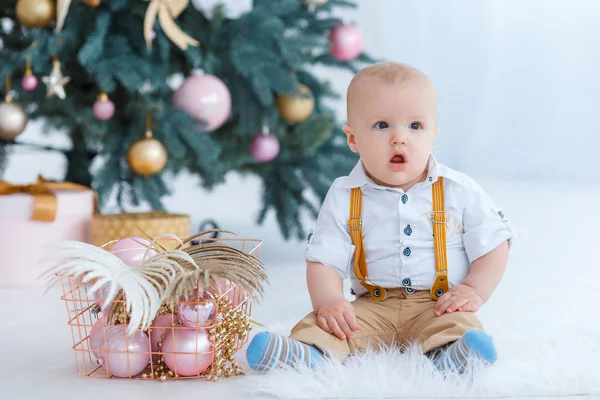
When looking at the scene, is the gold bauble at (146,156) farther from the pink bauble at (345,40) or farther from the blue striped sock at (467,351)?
the blue striped sock at (467,351)

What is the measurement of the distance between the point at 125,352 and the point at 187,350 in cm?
9

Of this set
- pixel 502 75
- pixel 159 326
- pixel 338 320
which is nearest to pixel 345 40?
pixel 338 320

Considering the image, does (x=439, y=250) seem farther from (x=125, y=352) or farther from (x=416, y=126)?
(x=125, y=352)

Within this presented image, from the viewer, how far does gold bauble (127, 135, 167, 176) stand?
6.50 ft

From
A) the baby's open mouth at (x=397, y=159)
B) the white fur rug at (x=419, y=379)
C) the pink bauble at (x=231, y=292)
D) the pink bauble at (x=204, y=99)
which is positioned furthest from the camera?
the pink bauble at (x=204, y=99)

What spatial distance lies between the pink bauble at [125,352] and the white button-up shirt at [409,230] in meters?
0.32

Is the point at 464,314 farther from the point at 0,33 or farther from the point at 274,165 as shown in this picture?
the point at 0,33

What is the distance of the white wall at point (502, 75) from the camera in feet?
15.1

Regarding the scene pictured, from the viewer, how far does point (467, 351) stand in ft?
3.61

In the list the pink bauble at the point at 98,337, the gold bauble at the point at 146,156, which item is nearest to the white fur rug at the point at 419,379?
the pink bauble at the point at 98,337

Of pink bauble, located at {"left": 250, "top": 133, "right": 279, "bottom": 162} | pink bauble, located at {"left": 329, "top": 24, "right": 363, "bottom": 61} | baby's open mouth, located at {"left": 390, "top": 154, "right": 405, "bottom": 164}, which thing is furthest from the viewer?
pink bauble, located at {"left": 329, "top": 24, "right": 363, "bottom": 61}

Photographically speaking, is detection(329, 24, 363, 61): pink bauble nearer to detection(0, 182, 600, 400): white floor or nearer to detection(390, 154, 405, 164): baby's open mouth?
detection(0, 182, 600, 400): white floor

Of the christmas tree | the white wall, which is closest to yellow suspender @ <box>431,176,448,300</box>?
the christmas tree

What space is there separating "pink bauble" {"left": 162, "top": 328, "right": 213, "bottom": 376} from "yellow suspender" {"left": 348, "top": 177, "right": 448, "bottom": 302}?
1.06 ft
